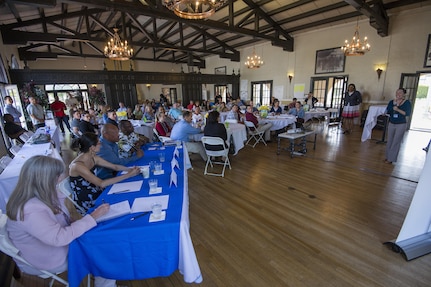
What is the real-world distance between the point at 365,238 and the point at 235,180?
6.84ft

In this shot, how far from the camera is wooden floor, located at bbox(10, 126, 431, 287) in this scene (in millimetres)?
1901

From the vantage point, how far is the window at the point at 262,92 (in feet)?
43.8

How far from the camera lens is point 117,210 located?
1.49 meters

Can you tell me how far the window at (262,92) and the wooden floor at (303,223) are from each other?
9.22 metres

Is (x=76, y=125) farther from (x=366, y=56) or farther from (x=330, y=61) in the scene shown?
(x=366, y=56)

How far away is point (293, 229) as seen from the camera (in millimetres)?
2516

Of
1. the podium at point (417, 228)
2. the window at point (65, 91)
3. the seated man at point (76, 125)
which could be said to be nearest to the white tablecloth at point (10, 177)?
the seated man at point (76, 125)

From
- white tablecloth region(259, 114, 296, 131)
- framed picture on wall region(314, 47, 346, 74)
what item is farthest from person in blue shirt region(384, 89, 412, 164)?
framed picture on wall region(314, 47, 346, 74)

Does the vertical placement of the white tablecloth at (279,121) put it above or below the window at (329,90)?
below

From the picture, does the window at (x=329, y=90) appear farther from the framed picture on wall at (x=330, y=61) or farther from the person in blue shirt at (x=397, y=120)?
the person in blue shirt at (x=397, y=120)

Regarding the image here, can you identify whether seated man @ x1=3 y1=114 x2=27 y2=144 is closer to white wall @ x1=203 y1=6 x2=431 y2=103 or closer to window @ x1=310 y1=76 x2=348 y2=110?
window @ x1=310 y1=76 x2=348 y2=110

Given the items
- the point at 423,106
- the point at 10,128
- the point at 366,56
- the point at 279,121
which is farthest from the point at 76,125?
the point at 423,106

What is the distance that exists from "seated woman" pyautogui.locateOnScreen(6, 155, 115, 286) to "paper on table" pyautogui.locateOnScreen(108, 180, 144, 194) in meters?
0.50

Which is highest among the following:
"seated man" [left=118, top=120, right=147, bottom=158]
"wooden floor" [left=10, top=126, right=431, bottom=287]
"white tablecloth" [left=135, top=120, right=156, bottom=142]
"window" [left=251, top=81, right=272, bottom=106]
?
"window" [left=251, top=81, right=272, bottom=106]
